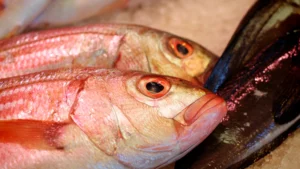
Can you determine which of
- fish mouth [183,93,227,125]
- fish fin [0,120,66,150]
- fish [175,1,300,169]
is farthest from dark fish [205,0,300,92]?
fish fin [0,120,66,150]

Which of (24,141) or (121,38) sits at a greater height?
(121,38)

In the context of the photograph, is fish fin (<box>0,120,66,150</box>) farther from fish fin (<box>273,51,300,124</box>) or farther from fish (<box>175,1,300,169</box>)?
fish fin (<box>273,51,300,124</box>)

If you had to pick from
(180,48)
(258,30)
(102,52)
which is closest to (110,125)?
(102,52)

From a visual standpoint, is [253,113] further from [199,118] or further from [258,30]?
[258,30]

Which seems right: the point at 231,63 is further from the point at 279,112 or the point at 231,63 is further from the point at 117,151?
the point at 117,151

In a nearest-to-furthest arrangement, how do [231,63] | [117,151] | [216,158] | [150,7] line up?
[117,151], [216,158], [231,63], [150,7]

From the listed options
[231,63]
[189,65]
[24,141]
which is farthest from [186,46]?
[24,141]

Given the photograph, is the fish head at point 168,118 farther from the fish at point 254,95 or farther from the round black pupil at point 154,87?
the fish at point 254,95
